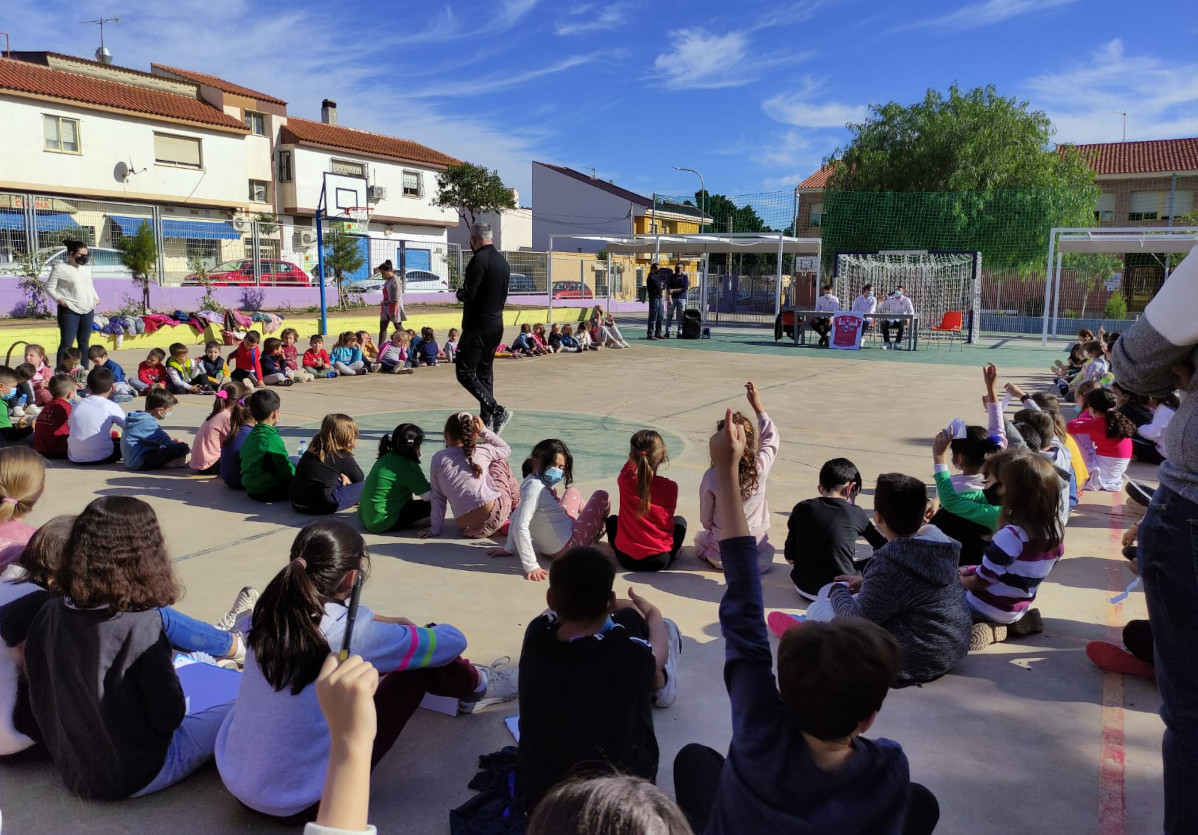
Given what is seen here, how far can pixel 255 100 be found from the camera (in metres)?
38.8

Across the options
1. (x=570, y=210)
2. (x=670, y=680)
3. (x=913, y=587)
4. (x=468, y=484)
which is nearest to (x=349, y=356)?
(x=468, y=484)

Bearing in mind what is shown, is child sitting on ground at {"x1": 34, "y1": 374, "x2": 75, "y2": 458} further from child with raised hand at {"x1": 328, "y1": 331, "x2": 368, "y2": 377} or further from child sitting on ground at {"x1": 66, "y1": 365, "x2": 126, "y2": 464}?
child with raised hand at {"x1": 328, "y1": 331, "x2": 368, "y2": 377}

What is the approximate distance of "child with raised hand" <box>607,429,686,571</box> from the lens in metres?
4.74

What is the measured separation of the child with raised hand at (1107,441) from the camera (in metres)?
6.53

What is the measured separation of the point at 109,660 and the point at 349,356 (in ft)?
37.4

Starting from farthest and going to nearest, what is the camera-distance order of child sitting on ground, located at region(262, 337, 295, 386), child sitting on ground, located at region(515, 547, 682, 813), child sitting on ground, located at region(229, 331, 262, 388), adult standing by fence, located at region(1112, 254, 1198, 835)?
child sitting on ground, located at region(262, 337, 295, 386) < child sitting on ground, located at region(229, 331, 262, 388) < child sitting on ground, located at region(515, 547, 682, 813) < adult standing by fence, located at region(1112, 254, 1198, 835)

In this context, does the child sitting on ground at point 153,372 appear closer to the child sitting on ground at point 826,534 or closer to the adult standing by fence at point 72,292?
the adult standing by fence at point 72,292

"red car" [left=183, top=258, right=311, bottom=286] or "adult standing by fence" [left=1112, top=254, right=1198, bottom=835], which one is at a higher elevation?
"red car" [left=183, top=258, right=311, bottom=286]

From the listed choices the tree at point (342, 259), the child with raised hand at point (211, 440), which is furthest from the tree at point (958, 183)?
the child with raised hand at point (211, 440)

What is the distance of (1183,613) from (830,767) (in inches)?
39.2

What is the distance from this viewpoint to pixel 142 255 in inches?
811

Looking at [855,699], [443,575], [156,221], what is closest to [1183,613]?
[855,699]

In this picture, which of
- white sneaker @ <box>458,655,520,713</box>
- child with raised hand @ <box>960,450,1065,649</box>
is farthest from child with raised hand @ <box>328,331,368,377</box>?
child with raised hand @ <box>960,450,1065,649</box>

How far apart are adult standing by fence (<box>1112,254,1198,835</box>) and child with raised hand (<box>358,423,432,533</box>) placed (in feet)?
13.4
